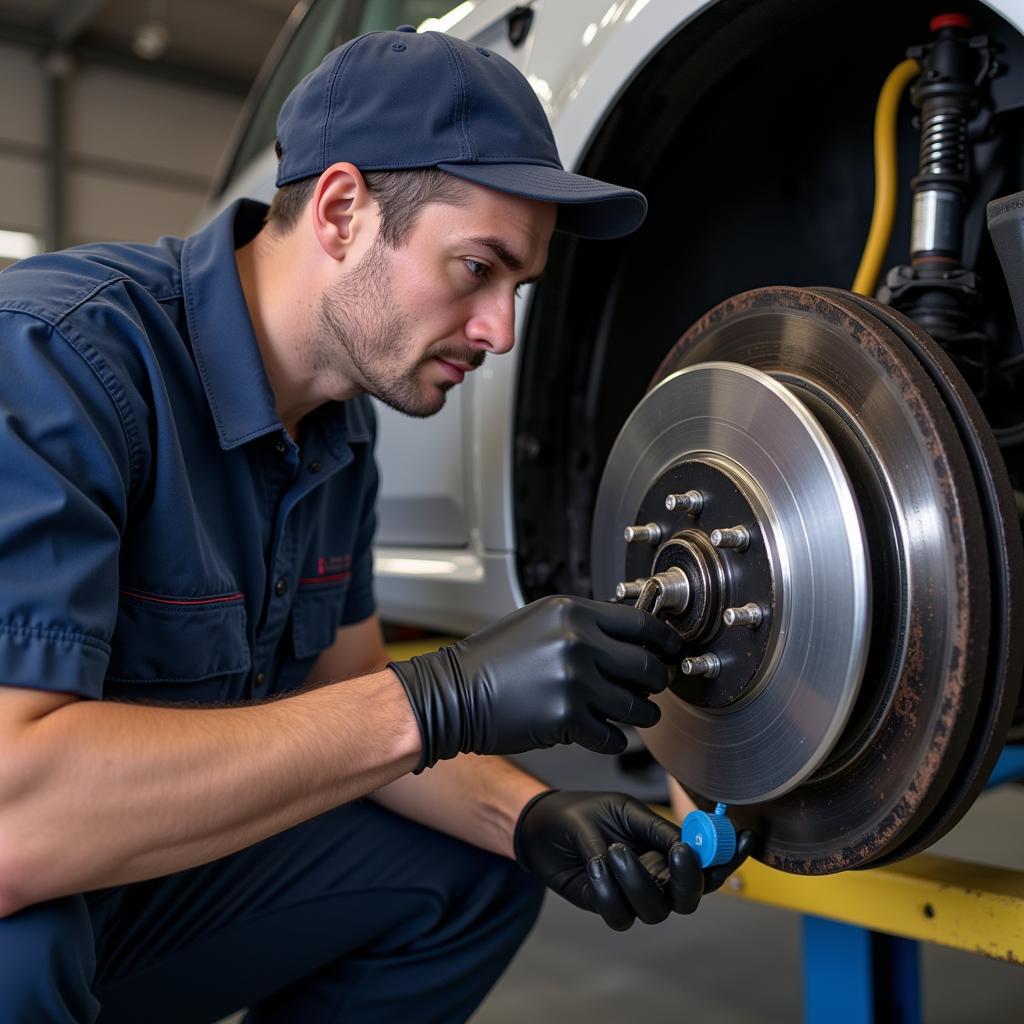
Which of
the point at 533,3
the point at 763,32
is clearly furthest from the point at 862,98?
the point at 533,3

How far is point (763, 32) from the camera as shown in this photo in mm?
974

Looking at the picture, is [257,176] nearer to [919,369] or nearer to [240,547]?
[240,547]

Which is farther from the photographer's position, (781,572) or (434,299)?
(434,299)

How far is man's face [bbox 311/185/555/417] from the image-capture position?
0.90m

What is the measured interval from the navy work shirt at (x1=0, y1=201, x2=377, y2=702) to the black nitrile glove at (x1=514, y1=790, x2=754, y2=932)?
0.31 meters

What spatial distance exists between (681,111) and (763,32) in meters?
0.12

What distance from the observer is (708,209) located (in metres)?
1.21

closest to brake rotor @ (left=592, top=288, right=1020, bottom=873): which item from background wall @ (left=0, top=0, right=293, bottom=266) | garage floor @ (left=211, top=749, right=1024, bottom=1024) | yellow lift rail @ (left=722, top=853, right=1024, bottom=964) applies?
yellow lift rail @ (left=722, top=853, right=1024, bottom=964)

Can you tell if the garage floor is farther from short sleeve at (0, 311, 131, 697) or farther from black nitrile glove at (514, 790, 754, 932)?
short sleeve at (0, 311, 131, 697)

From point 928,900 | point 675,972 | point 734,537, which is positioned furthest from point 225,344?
point 675,972

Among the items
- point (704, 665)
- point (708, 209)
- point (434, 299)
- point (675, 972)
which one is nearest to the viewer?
point (704, 665)

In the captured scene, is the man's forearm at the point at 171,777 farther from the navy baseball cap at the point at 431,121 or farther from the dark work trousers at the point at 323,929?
the navy baseball cap at the point at 431,121

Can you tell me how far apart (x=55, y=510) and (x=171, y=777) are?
0.19m

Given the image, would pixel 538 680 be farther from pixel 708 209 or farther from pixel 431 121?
pixel 708 209
